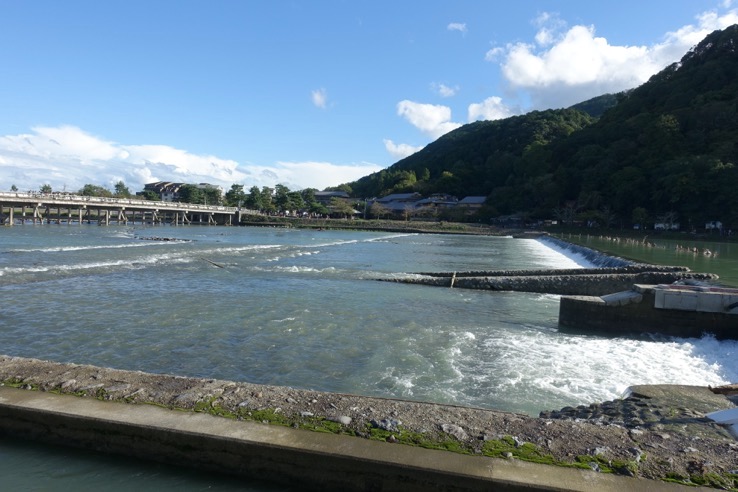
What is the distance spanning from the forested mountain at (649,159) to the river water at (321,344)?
51.0 metres

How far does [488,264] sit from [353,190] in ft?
378

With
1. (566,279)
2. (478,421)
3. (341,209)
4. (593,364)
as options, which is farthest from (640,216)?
(478,421)

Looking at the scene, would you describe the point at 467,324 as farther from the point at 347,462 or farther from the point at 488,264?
the point at 488,264

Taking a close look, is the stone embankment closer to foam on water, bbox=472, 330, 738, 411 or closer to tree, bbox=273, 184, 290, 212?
foam on water, bbox=472, 330, 738, 411

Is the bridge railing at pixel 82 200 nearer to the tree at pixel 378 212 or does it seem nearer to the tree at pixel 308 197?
the tree at pixel 308 197

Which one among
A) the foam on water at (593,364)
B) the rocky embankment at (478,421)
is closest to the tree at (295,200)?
the foam on water at (593,364)

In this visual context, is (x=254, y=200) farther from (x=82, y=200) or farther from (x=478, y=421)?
(x=478, y=421)

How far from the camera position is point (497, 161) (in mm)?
105312

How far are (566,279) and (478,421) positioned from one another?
1392 cm

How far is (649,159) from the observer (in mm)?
63031

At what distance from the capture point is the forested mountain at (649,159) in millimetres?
54219

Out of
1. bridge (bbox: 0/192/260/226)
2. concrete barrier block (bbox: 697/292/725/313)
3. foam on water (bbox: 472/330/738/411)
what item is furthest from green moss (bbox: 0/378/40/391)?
bridge (bbox: 0/192/260/226)

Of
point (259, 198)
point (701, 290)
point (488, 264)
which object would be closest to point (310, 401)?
point (701, 290)

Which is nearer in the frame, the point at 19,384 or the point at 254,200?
the point at 19,384
